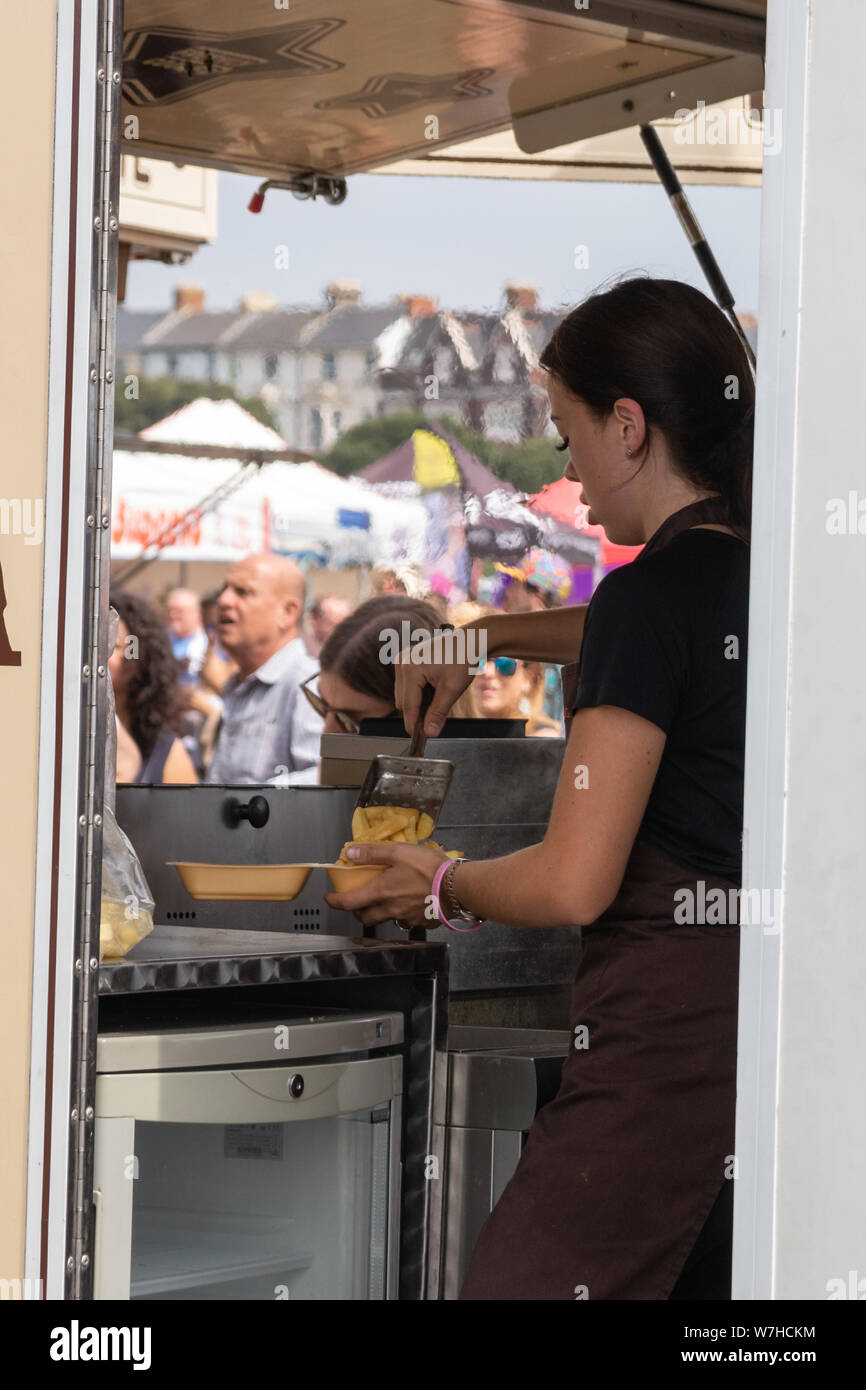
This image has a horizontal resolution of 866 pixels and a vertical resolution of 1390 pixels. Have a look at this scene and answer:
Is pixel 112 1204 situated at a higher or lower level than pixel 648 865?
lower

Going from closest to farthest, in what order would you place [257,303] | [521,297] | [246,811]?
[246,811], [521,297], [257,303]

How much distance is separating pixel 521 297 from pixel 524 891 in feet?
10.5

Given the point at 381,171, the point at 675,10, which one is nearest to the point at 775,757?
the point at 675,10

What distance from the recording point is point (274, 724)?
5.54 meters

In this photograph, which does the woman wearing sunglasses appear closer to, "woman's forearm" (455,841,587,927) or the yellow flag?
the yellow flag

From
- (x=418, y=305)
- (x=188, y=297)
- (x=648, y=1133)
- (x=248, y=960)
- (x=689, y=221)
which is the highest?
(x=188, y=297)

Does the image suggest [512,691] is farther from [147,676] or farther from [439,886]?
[439,886]

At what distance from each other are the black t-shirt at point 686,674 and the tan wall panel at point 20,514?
0.58 metres

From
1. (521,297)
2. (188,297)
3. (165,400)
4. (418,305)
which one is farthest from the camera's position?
(188,297)

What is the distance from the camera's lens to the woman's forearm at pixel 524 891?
185 cm

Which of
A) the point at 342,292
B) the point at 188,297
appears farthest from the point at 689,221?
the point at 188,297

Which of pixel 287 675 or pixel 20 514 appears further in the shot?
pixel 287 675

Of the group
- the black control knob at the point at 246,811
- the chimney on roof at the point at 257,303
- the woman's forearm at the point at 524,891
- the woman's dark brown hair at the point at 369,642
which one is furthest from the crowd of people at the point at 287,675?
the chimney on roof at the point at 257,303

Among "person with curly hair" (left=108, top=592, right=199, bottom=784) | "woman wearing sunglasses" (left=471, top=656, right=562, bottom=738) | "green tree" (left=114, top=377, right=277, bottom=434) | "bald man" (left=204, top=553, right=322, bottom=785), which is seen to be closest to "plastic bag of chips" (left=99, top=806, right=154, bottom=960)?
"woman wearing sunglasses" (left=471, top=656, right=562, bottom=738)
